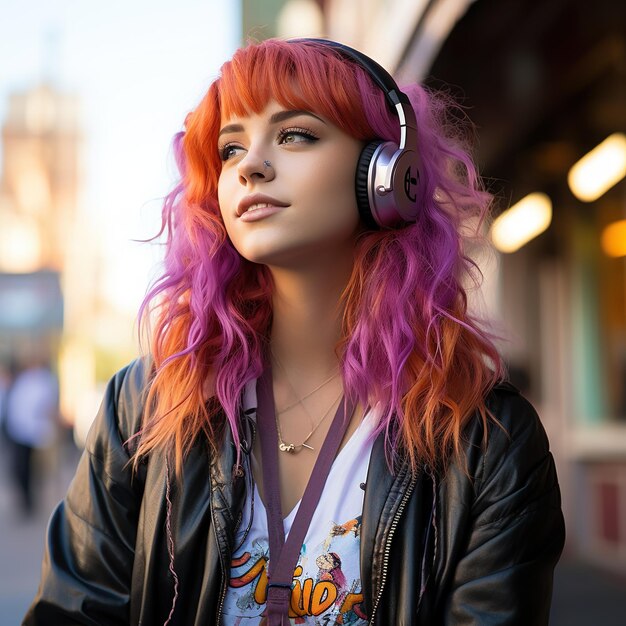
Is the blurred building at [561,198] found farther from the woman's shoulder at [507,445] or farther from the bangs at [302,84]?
the woman's shoulder at [507,445]

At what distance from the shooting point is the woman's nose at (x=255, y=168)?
2.11m

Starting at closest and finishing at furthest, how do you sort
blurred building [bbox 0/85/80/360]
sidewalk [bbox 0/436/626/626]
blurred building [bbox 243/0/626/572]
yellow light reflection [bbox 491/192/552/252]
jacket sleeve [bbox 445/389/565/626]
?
jacket sleeve [bbox 445/389/565/626] → blurred building [bbox 243/0/626/572] → sidewalk [bbox 0/436/626/626] → yellow light reflection [bbox 491/192/552/252] → blurred building [bbox 0/85/80/360]

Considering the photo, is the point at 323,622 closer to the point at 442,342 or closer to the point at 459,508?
the point at 459,508

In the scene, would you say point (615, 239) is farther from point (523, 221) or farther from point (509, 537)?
point (509, 537)

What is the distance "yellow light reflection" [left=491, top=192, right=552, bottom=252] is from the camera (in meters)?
9.29

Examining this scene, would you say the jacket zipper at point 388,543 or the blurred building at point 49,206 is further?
the blurred building at point 49,206

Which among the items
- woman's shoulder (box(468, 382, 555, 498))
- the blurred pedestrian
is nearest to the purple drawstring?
woman's shoulder (box(468, 382, 555, 498))

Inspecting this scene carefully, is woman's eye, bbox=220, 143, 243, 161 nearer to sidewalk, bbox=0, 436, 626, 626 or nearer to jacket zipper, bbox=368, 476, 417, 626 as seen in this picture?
jacket zipper, bbox=368, 476, 417, 626

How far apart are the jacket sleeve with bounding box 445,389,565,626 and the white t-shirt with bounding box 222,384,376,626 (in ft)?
0.82

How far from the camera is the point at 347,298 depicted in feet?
7.68

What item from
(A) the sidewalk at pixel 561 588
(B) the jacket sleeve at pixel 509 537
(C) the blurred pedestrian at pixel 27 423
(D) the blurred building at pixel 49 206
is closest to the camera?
(B) the jacket sleeve at pixel 509 537

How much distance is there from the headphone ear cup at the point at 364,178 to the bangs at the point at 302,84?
0.14ft

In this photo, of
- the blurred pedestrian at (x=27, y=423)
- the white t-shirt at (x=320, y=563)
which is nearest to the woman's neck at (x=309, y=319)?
the white t-shirt at (x=320, y=563)

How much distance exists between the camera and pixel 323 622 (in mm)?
2020
